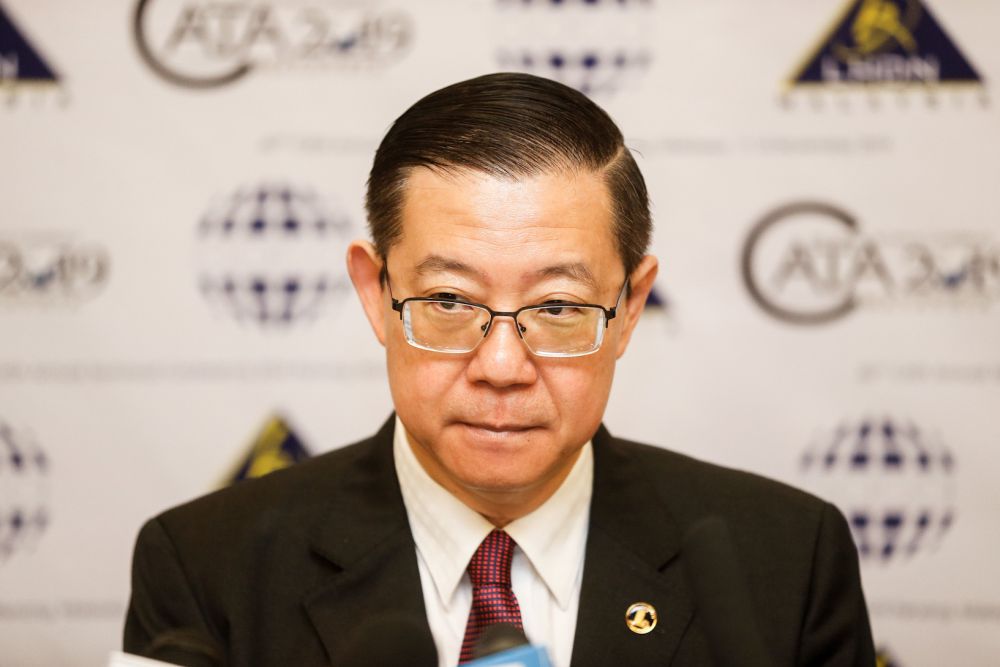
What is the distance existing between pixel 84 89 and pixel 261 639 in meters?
1.75

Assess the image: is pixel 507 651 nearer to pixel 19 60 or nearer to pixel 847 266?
pixel 847 266

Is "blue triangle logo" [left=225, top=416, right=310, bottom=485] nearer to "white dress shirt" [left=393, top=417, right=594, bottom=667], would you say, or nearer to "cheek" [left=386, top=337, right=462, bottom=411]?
"white dress shirt" [left=393, top=417, right=594, bottom=667]

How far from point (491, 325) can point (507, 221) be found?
144 mm

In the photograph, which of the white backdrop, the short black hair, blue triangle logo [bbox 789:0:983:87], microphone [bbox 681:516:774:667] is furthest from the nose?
blue triangle logo [bbox 789:0:983:87]

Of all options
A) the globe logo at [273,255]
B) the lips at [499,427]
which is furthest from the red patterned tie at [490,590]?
the globe logo at [273,255]

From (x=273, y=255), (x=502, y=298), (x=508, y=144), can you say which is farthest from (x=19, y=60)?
(x=502, y=298)

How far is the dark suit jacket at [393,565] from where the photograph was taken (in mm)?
1643

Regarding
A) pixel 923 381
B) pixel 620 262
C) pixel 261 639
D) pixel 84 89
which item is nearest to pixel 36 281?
pixel 84 89

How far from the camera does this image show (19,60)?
2.83 meters

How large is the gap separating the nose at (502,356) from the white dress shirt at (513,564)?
0.31m

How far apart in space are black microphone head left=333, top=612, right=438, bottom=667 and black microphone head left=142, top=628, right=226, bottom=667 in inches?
5.2

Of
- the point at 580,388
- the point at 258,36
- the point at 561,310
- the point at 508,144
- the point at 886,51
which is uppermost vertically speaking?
the point at 258,36

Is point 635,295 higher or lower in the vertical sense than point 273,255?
lower

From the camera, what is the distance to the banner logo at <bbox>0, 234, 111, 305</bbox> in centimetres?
282
